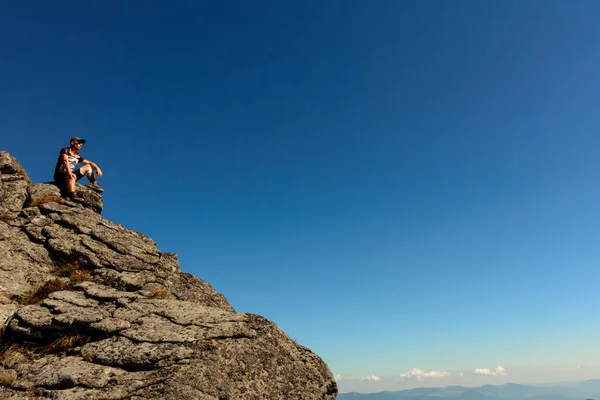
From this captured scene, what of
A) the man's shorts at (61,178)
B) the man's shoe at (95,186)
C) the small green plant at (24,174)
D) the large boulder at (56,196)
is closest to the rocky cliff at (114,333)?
the large boulder at (56,196)

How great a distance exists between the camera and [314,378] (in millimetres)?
12945

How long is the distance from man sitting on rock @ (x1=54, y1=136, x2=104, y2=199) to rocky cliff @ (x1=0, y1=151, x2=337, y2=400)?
2966 millimetres

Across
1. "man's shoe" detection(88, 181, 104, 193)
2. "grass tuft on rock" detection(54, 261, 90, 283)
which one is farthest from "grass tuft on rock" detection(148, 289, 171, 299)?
"man's shoe" detection(88, 181, 104, 193)

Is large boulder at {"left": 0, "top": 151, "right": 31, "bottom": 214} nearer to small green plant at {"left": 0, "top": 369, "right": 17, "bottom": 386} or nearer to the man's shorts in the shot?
the man's shorts

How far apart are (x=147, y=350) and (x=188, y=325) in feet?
5.89

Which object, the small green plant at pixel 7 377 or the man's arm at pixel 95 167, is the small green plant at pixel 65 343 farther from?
the man's arm at pixel 95 167

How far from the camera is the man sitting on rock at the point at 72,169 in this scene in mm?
21219

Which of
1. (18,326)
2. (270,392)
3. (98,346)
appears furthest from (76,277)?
(270,392)

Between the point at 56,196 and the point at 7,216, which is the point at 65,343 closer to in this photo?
the point at 7,216

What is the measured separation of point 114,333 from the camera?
477 inches

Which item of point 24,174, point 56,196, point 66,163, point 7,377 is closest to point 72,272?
point 7,377

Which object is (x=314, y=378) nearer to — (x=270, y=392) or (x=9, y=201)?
(x=270, y=392)

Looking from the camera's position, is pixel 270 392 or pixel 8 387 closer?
pixel 8 387

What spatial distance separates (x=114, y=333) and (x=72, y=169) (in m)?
13.9
